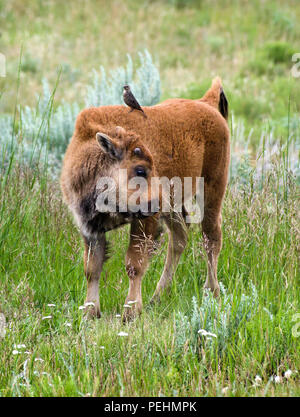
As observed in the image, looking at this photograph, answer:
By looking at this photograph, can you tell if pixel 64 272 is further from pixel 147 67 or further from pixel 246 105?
pixel 246 105

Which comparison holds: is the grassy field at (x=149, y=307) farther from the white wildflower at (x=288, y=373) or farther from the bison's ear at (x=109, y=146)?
the bison's ear at (x=109, y=146)

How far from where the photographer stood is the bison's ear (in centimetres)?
455

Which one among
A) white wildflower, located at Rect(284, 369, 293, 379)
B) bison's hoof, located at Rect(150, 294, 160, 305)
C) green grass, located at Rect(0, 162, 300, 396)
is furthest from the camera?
bison's hoof, located at Rect(150, 294, 160, 305)

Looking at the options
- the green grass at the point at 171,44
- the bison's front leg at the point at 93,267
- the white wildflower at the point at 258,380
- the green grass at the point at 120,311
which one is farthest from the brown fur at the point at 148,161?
the green grass at the point at 171,44

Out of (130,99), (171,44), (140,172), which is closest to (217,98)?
(130,99)

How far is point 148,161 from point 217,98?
167 centimetres

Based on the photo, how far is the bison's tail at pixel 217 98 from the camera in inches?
238

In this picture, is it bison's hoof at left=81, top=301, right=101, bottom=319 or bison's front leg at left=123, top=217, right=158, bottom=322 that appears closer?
bison's hoof at left=81, top=301, right=101, bottom=319

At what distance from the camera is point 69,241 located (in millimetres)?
5469

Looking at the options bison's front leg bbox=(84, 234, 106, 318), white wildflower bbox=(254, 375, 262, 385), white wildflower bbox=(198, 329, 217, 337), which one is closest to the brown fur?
bison's front leg bbox=(84, 234, 106, 318)

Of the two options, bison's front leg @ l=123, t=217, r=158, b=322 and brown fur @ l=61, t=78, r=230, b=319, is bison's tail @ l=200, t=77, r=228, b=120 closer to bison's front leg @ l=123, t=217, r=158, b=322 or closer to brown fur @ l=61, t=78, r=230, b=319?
brown fur @ l=61, t=78, r=230, b=319

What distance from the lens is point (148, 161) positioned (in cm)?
473

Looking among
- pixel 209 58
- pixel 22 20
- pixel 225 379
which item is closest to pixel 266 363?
pixel 225 379

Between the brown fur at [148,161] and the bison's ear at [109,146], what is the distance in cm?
2
